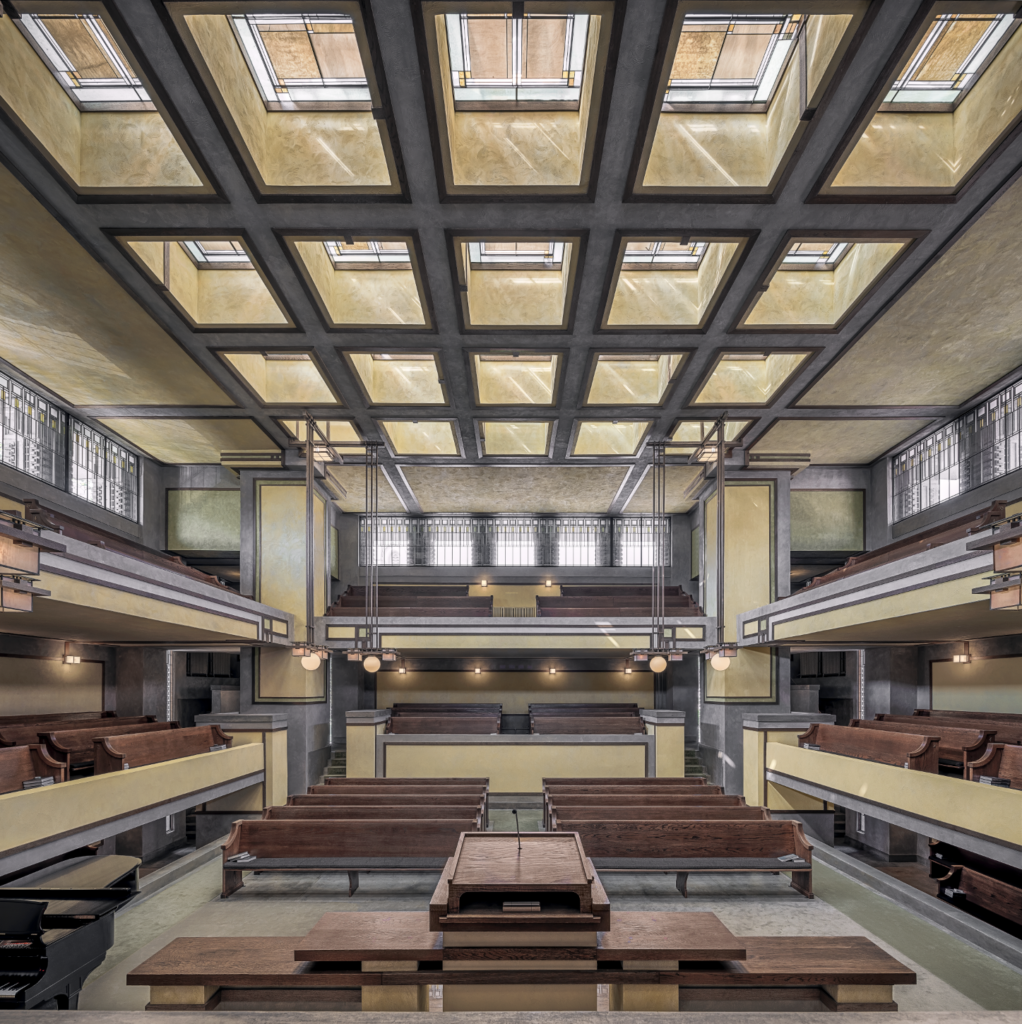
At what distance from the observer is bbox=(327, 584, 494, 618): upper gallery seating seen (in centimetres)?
1500

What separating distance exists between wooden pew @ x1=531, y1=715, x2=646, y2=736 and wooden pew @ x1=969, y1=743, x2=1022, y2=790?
8236 millimetres

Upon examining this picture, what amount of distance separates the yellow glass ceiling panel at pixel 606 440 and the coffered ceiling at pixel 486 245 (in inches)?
40.1

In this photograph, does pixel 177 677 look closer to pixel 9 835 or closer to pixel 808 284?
pixel 9 835

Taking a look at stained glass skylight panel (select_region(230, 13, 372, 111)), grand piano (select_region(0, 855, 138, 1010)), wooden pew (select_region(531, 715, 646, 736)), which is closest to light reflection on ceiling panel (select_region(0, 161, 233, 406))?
stained glass skylight panel (select_region(230, 13, 372, 111))

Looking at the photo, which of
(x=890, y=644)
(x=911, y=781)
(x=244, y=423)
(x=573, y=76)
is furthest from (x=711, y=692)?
(x=573, y=76)

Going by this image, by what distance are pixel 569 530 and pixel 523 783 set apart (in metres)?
6.52

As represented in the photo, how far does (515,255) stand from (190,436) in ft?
23.9

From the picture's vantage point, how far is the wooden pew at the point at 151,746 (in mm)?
7965

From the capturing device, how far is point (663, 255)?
27.0 ft

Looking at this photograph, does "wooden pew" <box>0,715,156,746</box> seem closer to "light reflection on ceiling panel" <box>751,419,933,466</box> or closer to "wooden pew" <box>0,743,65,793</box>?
"wooden pew" <box>0,743,65,793</box>

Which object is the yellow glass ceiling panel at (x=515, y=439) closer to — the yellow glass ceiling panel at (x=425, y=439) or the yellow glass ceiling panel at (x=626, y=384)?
the yellow glass ceiling panel at (x=425, y=439)

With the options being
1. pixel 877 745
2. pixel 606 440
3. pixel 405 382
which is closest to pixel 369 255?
pixel 405 382

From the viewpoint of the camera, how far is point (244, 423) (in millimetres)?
11719

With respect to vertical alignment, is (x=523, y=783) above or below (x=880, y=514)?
below
